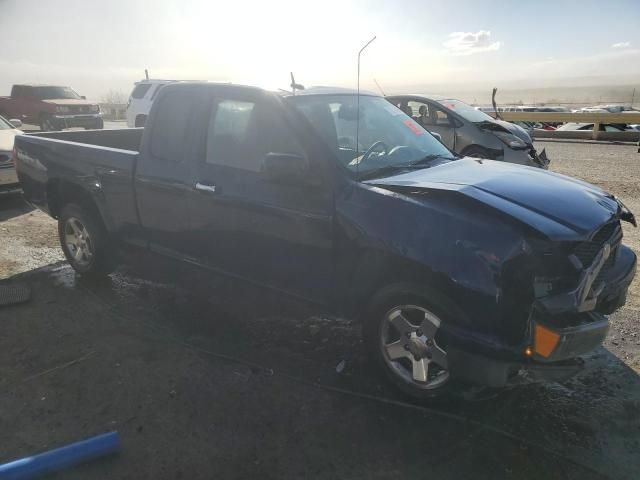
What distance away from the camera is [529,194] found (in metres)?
3.04

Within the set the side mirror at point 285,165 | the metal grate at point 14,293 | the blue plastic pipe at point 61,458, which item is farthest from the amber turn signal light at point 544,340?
the metal grate at point 14,293

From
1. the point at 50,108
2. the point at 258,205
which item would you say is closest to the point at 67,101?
the point at 50,108

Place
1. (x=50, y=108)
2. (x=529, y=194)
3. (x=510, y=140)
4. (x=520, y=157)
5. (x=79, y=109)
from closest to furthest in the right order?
1. (x=529, y=194)
2. (x=520, y=157)
3. (x=510, y=140)
4. (x=50, y=108)
5. (x=79, y=109)

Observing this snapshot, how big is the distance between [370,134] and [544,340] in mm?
1997

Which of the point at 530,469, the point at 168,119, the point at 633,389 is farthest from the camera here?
the point at 168,119

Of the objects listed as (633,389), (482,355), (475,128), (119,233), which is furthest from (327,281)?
(475,128)

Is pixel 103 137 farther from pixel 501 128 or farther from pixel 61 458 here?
pixel 501 128

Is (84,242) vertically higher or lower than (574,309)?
lower

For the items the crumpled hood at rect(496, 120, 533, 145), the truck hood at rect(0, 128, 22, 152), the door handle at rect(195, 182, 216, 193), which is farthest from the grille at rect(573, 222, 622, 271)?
the truck hood at rect(0, 128, 22, 152)

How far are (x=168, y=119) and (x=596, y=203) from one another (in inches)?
127

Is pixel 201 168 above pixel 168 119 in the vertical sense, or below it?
below

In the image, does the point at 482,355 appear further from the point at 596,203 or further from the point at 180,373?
the point at 180,373

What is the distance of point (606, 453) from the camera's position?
275 cm

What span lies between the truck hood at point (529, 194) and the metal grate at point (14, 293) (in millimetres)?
3551
